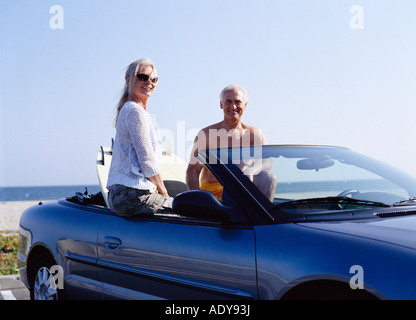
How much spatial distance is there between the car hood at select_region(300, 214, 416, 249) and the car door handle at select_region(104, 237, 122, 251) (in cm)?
122

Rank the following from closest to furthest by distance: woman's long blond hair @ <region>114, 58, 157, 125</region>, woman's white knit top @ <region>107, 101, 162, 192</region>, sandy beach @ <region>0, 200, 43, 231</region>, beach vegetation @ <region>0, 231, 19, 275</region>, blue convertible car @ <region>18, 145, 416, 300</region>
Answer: blue convertible car @ <region>18, 145, 416, 300</region>
woman's white knit top @ <region>107, 101, 162, 192</region>
woman's long blond hair @ <region>114, 58, 157, 125</region>
beach vegetation @ <region>0, 231, 19, 275</region>
sandy beach @ <region>0, 200, 43, 231</region>

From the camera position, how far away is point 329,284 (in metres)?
2.18

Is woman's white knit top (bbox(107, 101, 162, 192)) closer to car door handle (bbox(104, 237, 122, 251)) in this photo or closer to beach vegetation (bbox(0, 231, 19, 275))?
car door handle (bbox(104, 237, 122, 251))

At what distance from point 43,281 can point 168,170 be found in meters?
1.49

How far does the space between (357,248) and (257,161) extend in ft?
3.21

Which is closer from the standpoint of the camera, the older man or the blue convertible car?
the blue convertible car

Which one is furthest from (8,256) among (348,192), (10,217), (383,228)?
(10,217)

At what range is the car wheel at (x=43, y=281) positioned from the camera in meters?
3.73

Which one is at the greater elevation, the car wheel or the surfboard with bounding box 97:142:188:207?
the surfboard with bounding box 97:142:188:207

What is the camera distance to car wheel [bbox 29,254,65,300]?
3.73m

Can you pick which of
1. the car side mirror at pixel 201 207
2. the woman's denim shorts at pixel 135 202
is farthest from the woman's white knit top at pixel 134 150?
the car side mirror at pixel 201 207

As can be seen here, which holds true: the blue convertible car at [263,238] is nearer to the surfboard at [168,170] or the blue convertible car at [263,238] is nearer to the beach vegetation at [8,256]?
the surfboard at [168,170]

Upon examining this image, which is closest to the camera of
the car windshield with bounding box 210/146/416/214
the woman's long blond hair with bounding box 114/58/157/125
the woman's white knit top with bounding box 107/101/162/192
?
the car windshield with bounding box 210/146/416/214

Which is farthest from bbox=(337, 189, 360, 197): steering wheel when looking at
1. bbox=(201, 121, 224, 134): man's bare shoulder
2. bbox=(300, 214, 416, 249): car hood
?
bbox=(201, 121, 224, 134): man's bare shoulder
